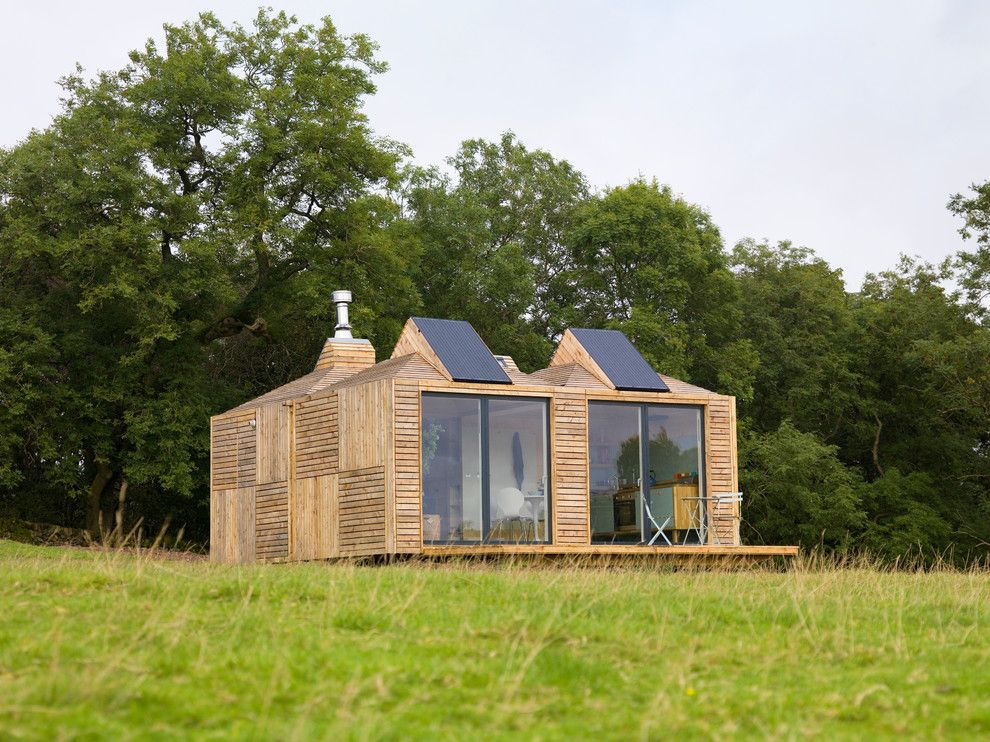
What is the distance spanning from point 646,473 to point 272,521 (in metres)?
6.19

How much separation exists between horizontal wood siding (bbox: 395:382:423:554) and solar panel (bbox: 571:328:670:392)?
3750mm

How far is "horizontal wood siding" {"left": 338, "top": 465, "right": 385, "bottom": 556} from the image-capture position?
1894 centimetres

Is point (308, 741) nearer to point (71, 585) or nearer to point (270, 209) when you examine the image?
point (71, 585)

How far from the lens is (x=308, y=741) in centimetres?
573

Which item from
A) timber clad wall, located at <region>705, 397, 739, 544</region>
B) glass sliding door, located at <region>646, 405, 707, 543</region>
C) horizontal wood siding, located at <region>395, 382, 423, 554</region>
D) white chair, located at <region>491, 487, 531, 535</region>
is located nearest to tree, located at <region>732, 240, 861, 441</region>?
timber clad wall, located at <region>705, 397, 739, 544</region>

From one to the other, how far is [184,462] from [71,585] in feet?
62.3

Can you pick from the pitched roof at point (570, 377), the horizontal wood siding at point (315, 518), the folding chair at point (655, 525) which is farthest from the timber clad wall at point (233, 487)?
the folding chair at point (655, 525)

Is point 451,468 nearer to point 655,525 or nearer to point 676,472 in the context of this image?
point 655,525

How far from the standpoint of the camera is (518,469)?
792 inches

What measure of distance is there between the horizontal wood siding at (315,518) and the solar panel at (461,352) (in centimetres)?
253

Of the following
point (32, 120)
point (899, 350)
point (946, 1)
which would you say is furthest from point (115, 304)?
point (899, 350)

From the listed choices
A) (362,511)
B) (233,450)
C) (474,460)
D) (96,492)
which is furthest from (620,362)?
(96,492)

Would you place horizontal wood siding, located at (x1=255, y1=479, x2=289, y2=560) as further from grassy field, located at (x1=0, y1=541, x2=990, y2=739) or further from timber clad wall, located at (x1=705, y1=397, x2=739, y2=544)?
grassy field, located at (x1=0, y1=541, x2=990, y2=739)

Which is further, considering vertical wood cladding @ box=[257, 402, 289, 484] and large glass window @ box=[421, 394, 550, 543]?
vertical wood cladding @ box=[257, 402, 289, 484]
